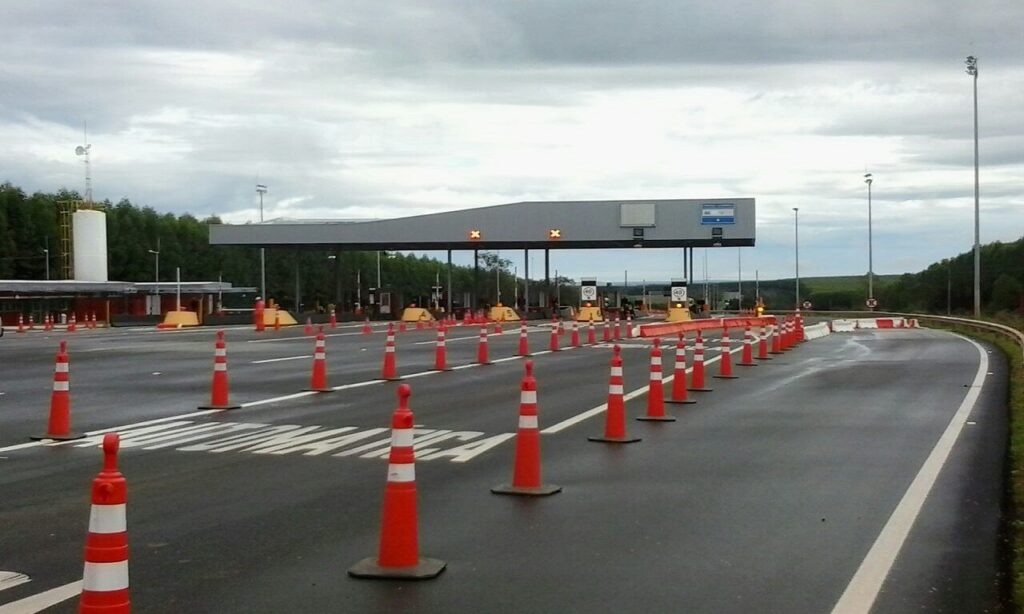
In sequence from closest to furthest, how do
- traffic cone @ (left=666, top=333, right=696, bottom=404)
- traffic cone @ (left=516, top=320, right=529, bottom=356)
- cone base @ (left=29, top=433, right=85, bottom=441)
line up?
cone base @ (left=29, top=433, right=85, bottom=441), traffic cone @ (left=666, top=333, right=696, bottom=404), traffic cone @ (left=516, top=320, right=529, bottom=356)

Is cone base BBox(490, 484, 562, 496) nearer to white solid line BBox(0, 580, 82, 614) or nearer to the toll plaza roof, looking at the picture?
white solid line BBox(0, 580, 82, 614)

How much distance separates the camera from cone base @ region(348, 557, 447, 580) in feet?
24.3

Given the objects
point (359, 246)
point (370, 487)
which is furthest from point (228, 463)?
point (359, 246)

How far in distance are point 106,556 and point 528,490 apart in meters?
5.24

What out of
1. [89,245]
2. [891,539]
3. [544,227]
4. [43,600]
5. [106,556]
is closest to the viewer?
[106,556]

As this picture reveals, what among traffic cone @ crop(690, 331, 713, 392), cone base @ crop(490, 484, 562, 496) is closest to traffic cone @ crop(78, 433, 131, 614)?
cone base @ crop(490, 484, 562, 496)

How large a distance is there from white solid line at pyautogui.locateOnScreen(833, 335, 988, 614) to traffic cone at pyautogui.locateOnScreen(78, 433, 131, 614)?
12.4 ft

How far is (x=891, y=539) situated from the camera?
28.3 ft

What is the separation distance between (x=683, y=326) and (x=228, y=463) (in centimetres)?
3733

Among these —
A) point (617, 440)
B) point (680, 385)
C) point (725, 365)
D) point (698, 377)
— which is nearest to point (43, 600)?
point (617, 440)

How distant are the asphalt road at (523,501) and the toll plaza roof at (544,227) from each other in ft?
143

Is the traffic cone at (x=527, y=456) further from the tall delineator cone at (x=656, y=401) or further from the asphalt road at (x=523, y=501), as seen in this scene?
the tall delineator cone at (x=656, y=401)

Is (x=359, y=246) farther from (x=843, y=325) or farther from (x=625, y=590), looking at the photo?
(x=625, y=590)

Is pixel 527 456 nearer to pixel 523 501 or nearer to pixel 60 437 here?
pixel 523 501
